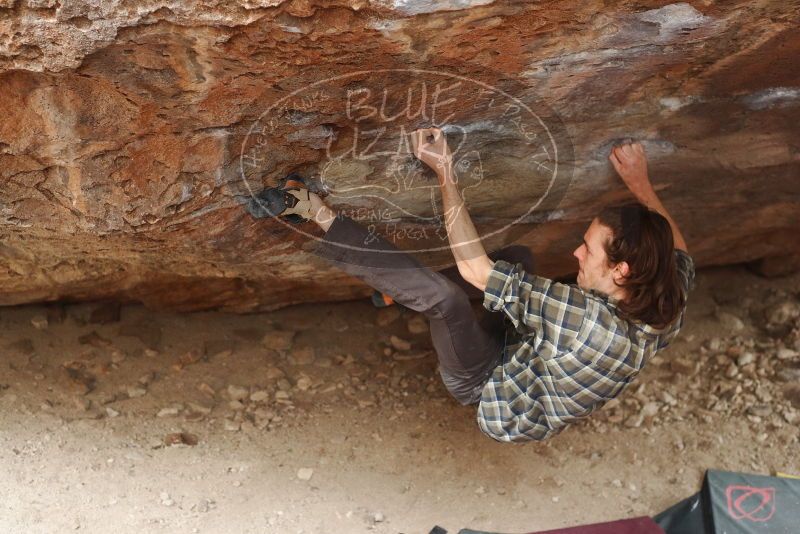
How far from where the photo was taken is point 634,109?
222 cm

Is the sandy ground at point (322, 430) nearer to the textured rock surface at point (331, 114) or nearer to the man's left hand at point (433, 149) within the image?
the textured rock surface at point (331, 114)

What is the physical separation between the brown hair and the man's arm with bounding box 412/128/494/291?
1.06 feet

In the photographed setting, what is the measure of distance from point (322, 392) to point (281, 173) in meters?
1.22

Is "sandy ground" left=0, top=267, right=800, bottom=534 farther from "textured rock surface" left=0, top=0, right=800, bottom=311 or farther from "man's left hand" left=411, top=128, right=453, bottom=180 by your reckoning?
"man's left hand" left=411, top=128, right=453, bottom=180

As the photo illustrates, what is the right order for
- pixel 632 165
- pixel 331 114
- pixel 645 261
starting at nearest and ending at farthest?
pixel 331 114, pixel 645 261, pixel 632 165

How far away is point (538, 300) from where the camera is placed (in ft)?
7.25

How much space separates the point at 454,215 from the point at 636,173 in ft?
1.94

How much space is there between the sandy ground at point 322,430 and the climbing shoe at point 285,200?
96cm

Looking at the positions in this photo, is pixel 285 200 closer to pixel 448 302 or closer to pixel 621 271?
pixel 448 302

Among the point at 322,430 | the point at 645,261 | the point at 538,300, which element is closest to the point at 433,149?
the point at 538,300

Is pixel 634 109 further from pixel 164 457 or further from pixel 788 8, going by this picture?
pixel 164 457

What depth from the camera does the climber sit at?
2178 millimetres

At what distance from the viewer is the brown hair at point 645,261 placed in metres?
2.14

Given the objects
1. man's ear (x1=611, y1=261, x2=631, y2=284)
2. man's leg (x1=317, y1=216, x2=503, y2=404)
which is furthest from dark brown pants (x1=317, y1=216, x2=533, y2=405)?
man's ear (x1=611, y1=261, x2=631, y2=284)
